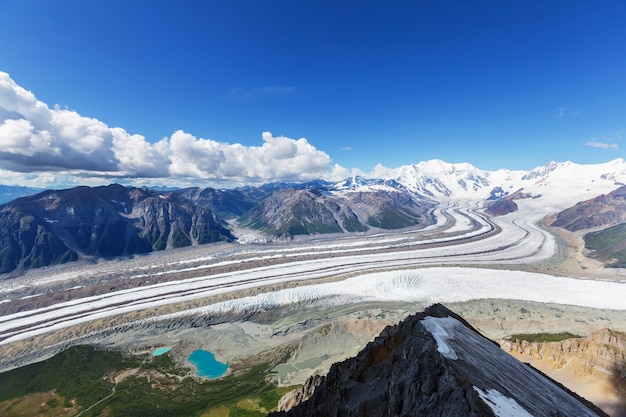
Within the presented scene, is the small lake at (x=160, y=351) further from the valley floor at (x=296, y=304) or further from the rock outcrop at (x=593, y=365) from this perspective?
the rock outcrop at (x=593, y=365)

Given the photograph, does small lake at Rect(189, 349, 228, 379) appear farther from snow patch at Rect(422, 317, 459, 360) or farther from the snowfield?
snow patch at Rect(422, 317, 459, 360)

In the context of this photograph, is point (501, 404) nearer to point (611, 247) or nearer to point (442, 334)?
point (442, 334)

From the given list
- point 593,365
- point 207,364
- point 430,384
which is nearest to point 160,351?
→ point 207,364

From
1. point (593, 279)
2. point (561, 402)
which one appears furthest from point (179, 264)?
point (593, 279)

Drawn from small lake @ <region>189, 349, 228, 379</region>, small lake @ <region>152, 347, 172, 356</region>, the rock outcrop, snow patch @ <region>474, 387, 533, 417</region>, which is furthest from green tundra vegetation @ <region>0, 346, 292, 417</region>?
the rock outcrop

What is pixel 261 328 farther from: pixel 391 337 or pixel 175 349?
pixel 391 337

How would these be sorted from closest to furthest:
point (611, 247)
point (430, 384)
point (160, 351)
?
point (430, 384)
point (160, 351)
point (611, 247)
